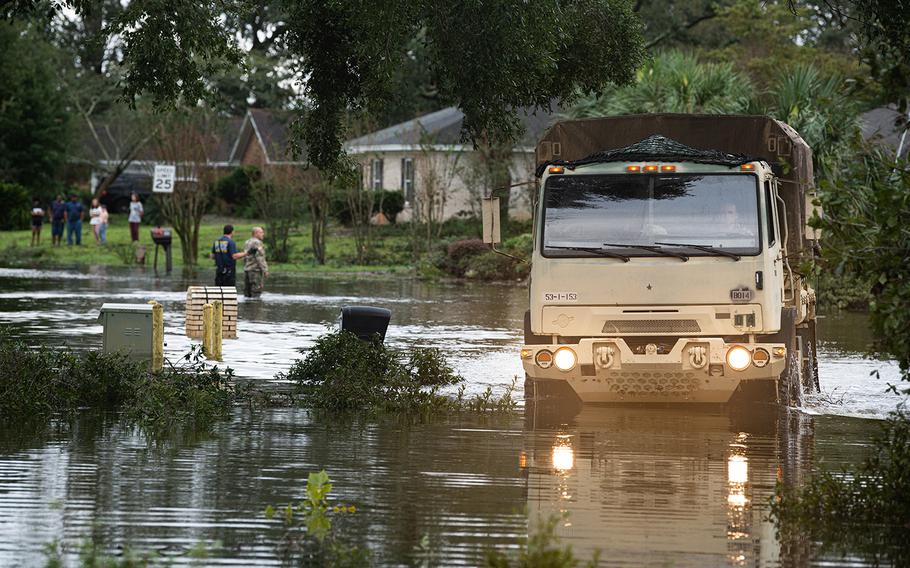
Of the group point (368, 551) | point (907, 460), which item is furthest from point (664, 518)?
point (368, 551)

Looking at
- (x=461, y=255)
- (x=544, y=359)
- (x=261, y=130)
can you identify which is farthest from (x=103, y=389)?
(x=261, y=130)

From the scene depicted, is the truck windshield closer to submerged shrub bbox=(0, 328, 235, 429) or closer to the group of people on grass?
submerged shrub bbox=(0, 328, 235, 429)

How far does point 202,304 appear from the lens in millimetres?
22750

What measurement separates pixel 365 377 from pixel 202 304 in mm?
7098

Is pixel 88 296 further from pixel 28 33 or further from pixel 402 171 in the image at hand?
pixel 28 33

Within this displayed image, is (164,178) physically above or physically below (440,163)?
below

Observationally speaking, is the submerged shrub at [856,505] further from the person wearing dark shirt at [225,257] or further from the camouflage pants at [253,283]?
the camouflage pants at [253,283]

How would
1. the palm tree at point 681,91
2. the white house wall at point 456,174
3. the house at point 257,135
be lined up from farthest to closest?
1. the house at point 257,135
2. the white house wall at point 456,174
3. the palm tree at point 681,91

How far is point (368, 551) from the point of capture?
851 cm

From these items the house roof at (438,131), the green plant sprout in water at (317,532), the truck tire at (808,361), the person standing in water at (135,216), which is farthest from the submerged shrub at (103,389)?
the person standing in water at (135,216)

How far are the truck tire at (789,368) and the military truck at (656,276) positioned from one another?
0.26ft

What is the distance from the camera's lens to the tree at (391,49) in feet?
48.5

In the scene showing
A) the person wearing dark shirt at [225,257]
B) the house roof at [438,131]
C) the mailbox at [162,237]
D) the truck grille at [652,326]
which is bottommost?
the truck grille at [652,326]

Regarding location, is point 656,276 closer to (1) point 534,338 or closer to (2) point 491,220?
(1) point 534,338
